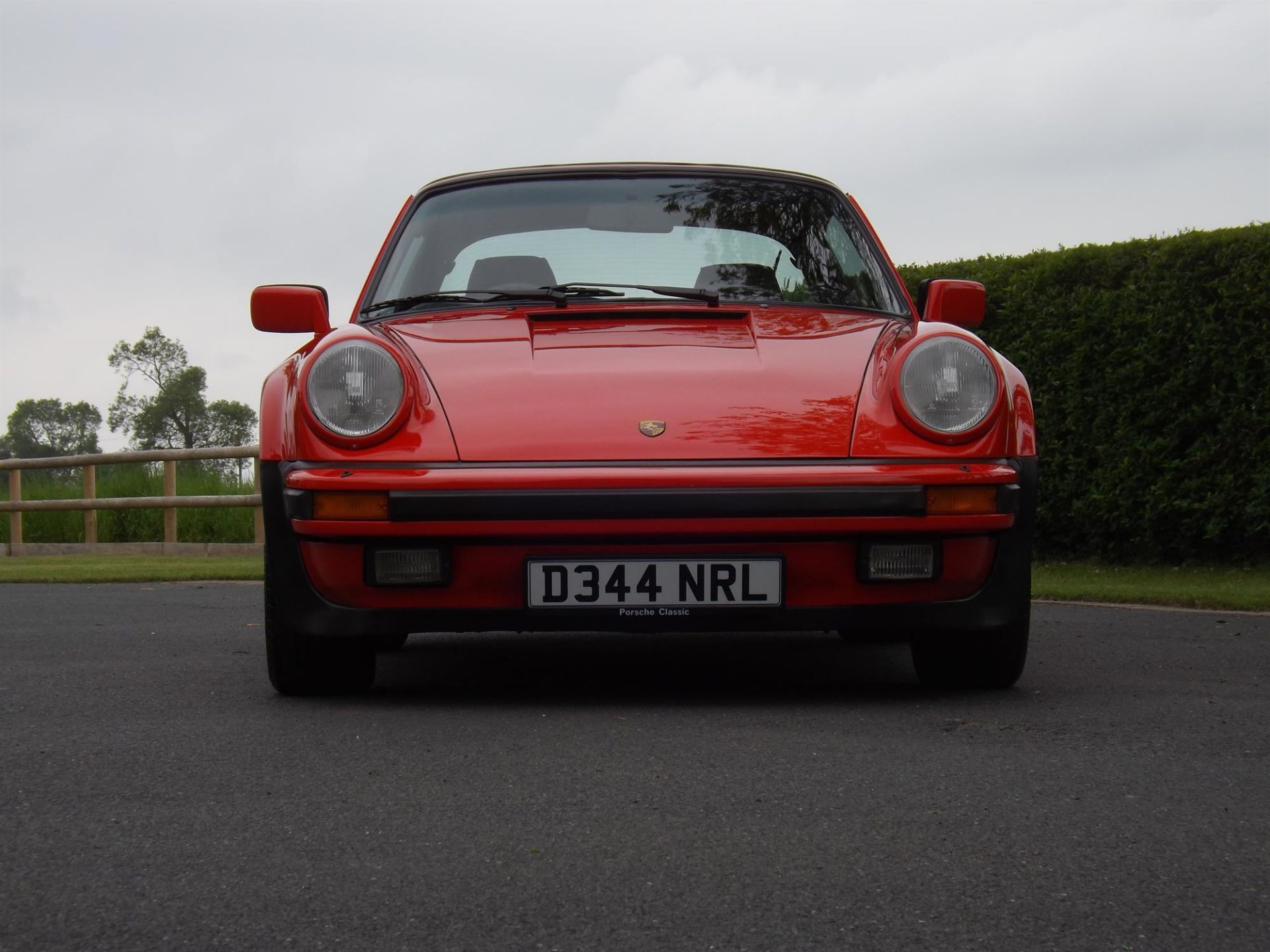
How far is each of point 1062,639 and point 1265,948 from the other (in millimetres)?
3594

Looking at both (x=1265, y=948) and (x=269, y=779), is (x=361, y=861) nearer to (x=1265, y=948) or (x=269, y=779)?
(x=269, y=779)

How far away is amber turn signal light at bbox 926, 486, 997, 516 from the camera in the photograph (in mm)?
3500

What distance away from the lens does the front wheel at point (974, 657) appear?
380 cm

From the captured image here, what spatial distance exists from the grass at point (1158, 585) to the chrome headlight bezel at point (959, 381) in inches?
140

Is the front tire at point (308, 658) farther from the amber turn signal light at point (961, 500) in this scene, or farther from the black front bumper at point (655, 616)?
the amber turn signal light at point (961, 500)

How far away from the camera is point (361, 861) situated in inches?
88.0

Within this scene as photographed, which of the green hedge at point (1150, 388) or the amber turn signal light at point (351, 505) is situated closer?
the amber turn signal light at point (351, 505)

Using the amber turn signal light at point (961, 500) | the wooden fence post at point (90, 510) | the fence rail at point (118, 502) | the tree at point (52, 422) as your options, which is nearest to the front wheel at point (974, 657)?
the amber turn signal light at point (961, 500)

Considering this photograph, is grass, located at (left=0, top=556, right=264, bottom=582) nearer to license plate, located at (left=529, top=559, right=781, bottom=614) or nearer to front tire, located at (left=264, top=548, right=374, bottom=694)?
front tire, located at (left=264, top=548, right=374, bottom=694)

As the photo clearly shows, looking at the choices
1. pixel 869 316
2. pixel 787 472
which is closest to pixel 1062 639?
pixel 869 316

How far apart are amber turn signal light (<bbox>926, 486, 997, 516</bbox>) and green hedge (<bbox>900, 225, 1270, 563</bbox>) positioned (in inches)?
219

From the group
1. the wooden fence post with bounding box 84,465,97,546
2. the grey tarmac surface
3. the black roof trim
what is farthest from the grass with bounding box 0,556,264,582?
the grey tarmac surface

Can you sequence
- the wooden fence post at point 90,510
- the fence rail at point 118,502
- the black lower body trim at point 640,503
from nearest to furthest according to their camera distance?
the black lower body trim at point 640,503, the fence rail at point 118,502, the wooden fence post at point 90,510

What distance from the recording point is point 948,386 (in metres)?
3.61
